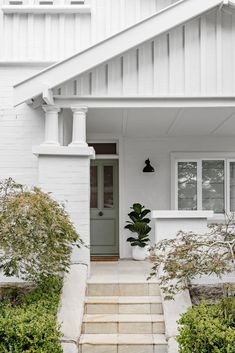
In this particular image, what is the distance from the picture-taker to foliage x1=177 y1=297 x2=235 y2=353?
5586 millimetres

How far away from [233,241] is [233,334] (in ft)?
4.51

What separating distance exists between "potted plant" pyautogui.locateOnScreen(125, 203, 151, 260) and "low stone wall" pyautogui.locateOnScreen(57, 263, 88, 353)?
2642 mm

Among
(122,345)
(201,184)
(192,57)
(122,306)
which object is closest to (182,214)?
(122,306)

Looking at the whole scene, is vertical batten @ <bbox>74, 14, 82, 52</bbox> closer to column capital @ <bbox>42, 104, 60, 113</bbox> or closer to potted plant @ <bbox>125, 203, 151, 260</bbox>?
column capital @ <bbox>42, 104, 60, 113</bbox>

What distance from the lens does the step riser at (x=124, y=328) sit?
698cm

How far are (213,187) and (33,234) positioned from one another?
Answer: 572cm

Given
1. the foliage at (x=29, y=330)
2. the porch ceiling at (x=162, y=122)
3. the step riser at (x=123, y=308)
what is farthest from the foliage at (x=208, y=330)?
the porch ceiling at (x=162, y=122)

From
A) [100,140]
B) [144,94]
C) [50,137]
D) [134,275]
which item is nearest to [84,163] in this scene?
[50,137]

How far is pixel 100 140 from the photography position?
1138 centimetres

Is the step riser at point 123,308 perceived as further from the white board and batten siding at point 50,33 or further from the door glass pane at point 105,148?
the door glass pane at point 105,148

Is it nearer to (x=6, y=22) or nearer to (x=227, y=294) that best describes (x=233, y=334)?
(x=227, y=294)

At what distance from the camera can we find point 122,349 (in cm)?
660

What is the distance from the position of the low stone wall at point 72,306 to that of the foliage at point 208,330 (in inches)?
57.5

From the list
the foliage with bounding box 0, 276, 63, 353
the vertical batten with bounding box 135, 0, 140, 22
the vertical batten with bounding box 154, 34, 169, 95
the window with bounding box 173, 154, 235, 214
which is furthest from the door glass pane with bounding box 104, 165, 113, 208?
the foliage with bounding box 0, 276, 63, 353
